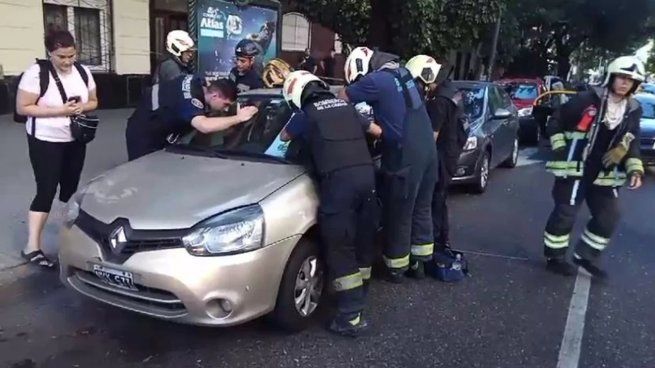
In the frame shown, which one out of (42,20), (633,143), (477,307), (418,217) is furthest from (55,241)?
(42,20)

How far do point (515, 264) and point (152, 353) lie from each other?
3.20m

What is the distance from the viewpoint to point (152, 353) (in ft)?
11.5

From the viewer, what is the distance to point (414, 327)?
3.99 meters

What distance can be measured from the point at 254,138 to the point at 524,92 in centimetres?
1302

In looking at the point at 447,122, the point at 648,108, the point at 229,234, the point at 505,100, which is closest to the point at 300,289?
the point at 229,234

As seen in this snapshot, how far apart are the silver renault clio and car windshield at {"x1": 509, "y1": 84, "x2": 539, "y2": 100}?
1290 centimetres

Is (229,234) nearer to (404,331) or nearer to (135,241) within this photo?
(135,241)

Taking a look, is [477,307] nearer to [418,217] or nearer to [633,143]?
[418,217]

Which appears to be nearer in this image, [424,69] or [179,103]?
[179,103]

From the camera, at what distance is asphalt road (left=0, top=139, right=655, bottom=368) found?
3.50m

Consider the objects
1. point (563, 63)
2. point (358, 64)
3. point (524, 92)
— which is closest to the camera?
point (358, 64)

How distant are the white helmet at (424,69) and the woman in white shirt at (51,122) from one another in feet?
7.86

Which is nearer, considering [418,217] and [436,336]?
[436,336]

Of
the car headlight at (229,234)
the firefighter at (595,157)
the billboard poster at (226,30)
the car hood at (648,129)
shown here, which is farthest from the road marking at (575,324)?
the car hood at (648,129)
